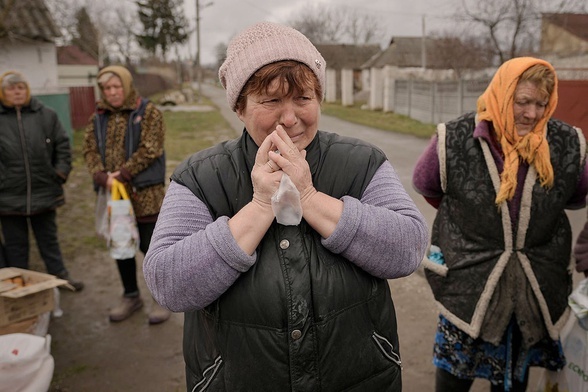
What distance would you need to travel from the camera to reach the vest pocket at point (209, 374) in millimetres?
1419

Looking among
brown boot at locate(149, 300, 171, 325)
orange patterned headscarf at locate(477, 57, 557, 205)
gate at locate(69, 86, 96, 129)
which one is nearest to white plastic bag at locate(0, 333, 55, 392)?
brown boot at locate(149, 300, 171, 325)

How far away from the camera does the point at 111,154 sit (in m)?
3.64

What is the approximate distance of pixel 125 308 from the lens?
13.0ft

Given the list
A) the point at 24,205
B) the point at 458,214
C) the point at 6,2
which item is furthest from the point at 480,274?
the point at 6,2

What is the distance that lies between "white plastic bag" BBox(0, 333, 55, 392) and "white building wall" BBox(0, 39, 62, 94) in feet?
49.9

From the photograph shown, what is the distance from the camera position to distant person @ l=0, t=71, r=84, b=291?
3902 mm

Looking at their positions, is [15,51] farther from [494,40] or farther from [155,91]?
[155,91]

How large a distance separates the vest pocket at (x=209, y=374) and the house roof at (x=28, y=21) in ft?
29.1

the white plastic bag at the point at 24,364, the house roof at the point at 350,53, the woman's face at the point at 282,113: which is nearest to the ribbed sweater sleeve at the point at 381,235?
the woman's face at the point at 282,113

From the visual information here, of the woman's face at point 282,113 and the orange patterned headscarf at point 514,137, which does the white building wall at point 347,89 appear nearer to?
the orange patterned headscarf at point 514,137

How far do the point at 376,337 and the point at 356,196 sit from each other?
416 mm

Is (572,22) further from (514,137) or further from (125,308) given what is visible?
(125,308)

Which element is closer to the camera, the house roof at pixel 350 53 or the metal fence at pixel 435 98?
the metal fence at pixel 435 98

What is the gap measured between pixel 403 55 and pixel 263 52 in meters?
38.8
